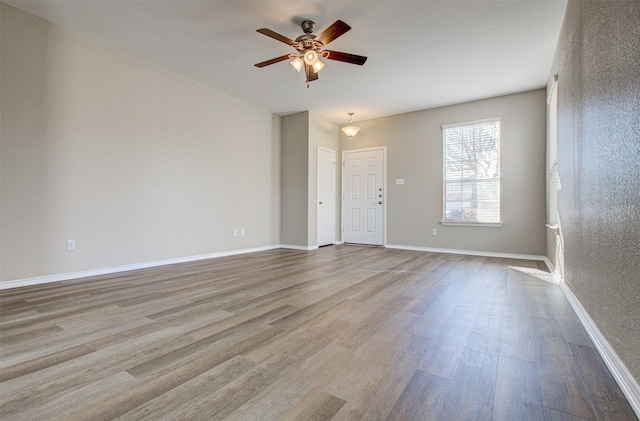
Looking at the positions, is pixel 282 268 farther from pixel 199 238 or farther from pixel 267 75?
pixel 267 75

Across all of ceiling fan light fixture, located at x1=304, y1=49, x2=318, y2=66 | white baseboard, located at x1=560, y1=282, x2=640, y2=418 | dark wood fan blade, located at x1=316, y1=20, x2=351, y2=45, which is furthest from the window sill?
dark wood fan blade, located at x1=316, y1=20, x2=351, y2=45

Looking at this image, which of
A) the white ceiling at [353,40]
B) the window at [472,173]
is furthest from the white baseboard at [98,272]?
the window at [472,173]

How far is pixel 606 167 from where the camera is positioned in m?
1.72

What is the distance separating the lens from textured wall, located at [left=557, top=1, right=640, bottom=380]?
1360 mm

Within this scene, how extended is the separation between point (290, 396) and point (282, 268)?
112 inches

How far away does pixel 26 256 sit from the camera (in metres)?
3.10

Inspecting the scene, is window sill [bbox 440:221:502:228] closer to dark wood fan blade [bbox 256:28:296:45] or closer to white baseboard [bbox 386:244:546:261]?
white baseboard [bbox 386:244:546:261]

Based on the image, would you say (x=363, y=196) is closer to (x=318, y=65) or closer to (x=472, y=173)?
(x=472, y=173)

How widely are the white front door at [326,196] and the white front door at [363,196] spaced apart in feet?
0.87

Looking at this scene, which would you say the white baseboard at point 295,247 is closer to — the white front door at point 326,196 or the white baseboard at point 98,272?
the white front door at point 326,196

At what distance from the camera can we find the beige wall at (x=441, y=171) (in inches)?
195

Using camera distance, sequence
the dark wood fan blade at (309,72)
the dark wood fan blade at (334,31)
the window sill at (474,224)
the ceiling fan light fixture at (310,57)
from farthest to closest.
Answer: the window sill at (474,224), the dark wood fan blade at (309,72), the ceiling fan light fixture at (310,57), the dark wood fan blade at (334,31)

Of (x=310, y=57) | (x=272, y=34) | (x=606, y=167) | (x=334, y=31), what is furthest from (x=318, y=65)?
(x=606, y=167)

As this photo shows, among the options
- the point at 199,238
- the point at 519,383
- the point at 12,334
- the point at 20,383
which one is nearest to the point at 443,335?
the point at 519,383
